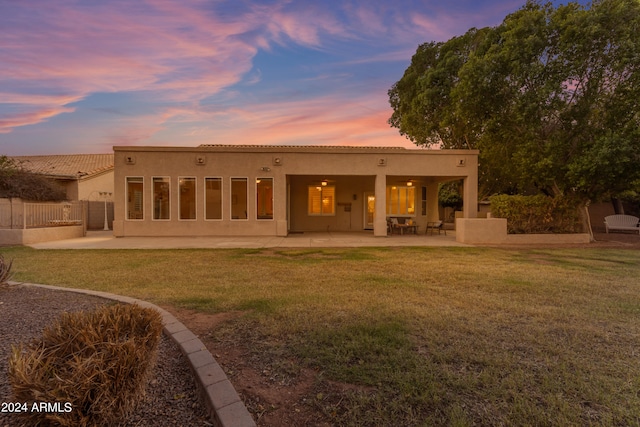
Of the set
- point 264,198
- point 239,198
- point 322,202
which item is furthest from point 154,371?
point 322,202

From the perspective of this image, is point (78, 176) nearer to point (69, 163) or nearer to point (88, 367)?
point (69, 163)

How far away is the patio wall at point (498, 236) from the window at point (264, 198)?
8631 millimetres

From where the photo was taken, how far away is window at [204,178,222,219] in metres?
15.4

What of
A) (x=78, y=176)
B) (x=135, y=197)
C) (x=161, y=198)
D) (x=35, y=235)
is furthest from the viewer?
(x=78, y=176)

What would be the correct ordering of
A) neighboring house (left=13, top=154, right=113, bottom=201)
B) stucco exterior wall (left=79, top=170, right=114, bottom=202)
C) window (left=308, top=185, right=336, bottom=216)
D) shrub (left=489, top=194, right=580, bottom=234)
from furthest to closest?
1. stucco exterior wall (left=79, top=170, right=114, bottom=202)
2. neighboring house (left=13, top=154, right=113, bottom=201)
3. window (left=308, top=185, right=336, bottom=216)
4. shrub (left=489, top=194, right=580, bottom=234)

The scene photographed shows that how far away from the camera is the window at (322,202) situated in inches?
760

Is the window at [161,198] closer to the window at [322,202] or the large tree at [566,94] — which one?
the window at [322,202]

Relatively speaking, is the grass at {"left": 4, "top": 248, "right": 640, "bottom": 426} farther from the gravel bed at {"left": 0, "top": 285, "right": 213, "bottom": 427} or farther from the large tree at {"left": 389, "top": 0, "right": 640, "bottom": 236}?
the large tree at {"left": 389, "top": 0, "right": 640, "bottom": 236}

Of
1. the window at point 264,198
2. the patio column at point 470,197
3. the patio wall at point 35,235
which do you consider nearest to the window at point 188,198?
the window at point 264,198

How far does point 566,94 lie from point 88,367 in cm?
1641

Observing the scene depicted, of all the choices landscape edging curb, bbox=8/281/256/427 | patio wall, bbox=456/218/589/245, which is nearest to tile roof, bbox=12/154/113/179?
patio wall, bbox=456/218/589/245

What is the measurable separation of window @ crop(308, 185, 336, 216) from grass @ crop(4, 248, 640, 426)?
10.6 meters

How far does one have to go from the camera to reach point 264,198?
1555cm

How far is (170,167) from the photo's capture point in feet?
50.0
